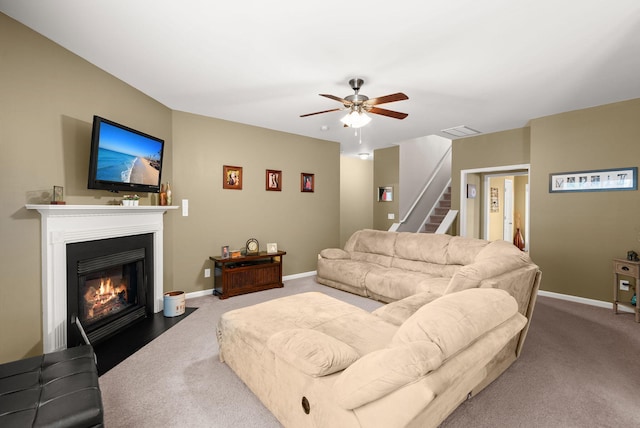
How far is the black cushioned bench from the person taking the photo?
1.31 m

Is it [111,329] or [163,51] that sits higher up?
[163,51]

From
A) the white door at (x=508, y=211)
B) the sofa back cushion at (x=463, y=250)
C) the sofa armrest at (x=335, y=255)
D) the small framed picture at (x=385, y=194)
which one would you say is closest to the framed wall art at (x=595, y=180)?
the sofa back cushion at (x=463, y=250)

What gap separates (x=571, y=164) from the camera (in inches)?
170

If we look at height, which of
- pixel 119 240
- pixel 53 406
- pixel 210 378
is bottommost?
pixel 210 378

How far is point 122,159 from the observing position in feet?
9.92

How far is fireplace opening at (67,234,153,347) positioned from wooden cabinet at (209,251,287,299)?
920 millimetres

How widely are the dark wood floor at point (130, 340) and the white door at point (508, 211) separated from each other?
7.52 m

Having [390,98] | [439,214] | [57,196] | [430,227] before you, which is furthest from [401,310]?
[439,214]

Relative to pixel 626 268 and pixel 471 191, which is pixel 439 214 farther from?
pixel 626 268

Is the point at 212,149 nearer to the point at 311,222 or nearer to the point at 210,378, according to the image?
the point at 311,222

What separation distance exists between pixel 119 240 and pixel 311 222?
10.7 feet

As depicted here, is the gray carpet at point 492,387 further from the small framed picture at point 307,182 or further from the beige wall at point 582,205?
the small framed picture at point 307,182

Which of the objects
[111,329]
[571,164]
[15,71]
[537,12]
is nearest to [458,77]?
[537,12]

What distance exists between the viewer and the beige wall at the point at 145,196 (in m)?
2.23
